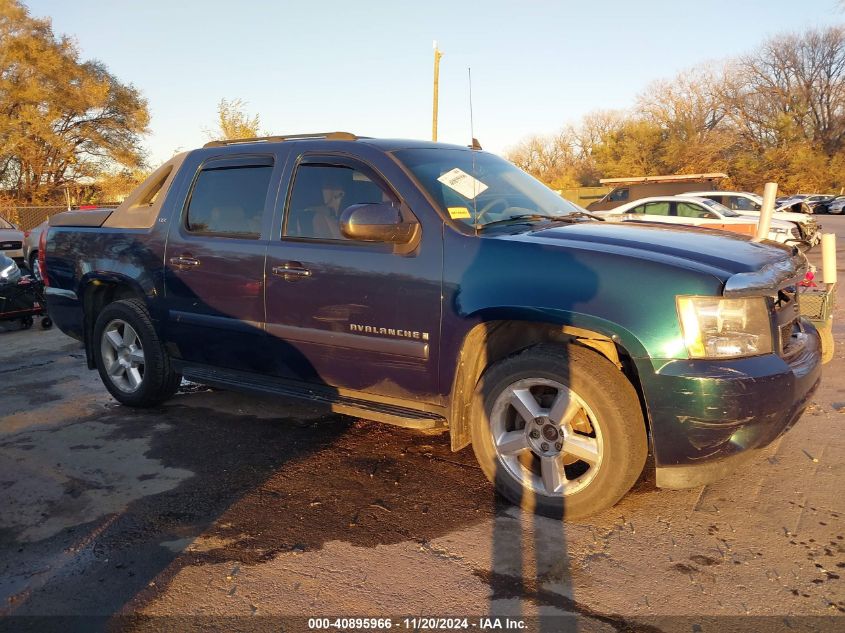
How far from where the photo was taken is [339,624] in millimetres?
2492

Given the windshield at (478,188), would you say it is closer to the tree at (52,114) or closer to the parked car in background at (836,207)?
the tree at (52,114)

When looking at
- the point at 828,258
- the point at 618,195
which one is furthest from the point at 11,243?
the point at 618,195

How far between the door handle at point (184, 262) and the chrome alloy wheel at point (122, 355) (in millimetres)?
765

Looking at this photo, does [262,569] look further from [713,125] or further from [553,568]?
[713,125]

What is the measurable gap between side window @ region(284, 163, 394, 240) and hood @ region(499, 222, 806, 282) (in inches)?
39.1

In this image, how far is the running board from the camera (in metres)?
3.66

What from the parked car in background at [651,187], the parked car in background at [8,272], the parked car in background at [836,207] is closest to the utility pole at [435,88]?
the parked car in background at [651,187]

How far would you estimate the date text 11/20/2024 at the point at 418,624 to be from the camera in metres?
2.46

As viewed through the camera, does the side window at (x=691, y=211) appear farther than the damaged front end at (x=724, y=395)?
Yes

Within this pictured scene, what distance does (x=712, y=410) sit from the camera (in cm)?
290

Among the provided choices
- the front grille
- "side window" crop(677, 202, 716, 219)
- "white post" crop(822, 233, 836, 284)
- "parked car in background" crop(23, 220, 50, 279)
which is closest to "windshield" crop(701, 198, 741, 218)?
"side window" crop(677, 202, 716, 219)

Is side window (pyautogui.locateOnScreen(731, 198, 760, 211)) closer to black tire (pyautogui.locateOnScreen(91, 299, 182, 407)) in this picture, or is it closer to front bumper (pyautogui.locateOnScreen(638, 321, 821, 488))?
front bumper (pyautogui.locateOnScreen(638, 321, 821, 488))

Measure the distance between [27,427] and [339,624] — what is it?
11.2ft

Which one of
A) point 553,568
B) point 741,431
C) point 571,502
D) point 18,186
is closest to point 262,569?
point 553,568
